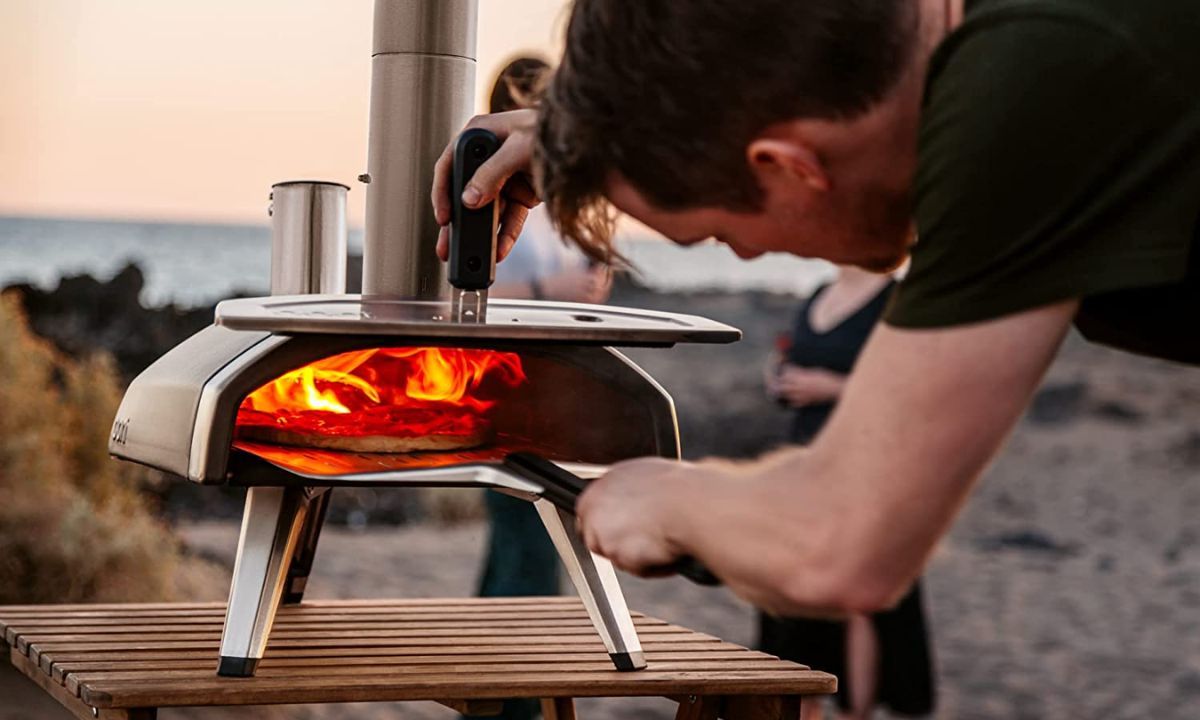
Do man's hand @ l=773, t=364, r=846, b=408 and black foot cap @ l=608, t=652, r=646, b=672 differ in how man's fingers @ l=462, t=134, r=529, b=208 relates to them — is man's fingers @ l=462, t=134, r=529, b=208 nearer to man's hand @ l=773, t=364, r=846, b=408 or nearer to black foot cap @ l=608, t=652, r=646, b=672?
black foot cap @ l=608, t=652, r=646, b=672

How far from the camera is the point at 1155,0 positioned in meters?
1.09

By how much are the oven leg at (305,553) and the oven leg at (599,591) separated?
568mm

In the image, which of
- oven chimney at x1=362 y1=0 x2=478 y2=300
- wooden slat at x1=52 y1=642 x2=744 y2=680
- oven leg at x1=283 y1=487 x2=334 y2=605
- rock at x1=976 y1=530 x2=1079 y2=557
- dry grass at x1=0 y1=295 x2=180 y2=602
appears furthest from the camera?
rock at x1=976 y1=530 x2=1079 y2=557

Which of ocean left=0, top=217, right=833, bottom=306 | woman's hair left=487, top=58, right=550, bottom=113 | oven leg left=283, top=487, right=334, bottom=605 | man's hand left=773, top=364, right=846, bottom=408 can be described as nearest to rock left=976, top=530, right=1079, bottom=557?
man's hand left=773, top=364, right=846, bottom=408

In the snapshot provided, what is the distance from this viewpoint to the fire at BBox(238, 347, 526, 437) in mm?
2340

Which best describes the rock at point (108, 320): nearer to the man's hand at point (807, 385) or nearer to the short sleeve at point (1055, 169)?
the man's hand at point (807, 385)

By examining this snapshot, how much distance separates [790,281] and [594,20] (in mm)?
20514

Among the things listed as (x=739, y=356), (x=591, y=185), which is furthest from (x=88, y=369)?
(x=739, y=356)

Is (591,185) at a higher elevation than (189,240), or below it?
higher

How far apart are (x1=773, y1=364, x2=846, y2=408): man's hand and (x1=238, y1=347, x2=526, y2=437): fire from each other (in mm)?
2109

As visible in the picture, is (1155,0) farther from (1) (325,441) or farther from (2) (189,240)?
(2) (189,240)

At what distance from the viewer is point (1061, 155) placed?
41.9 inches

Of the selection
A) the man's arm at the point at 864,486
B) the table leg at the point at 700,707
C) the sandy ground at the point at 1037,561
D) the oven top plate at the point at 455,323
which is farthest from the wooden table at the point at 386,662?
the sandy ground at the point at 1037,561

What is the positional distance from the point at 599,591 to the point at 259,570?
1.66 feet
